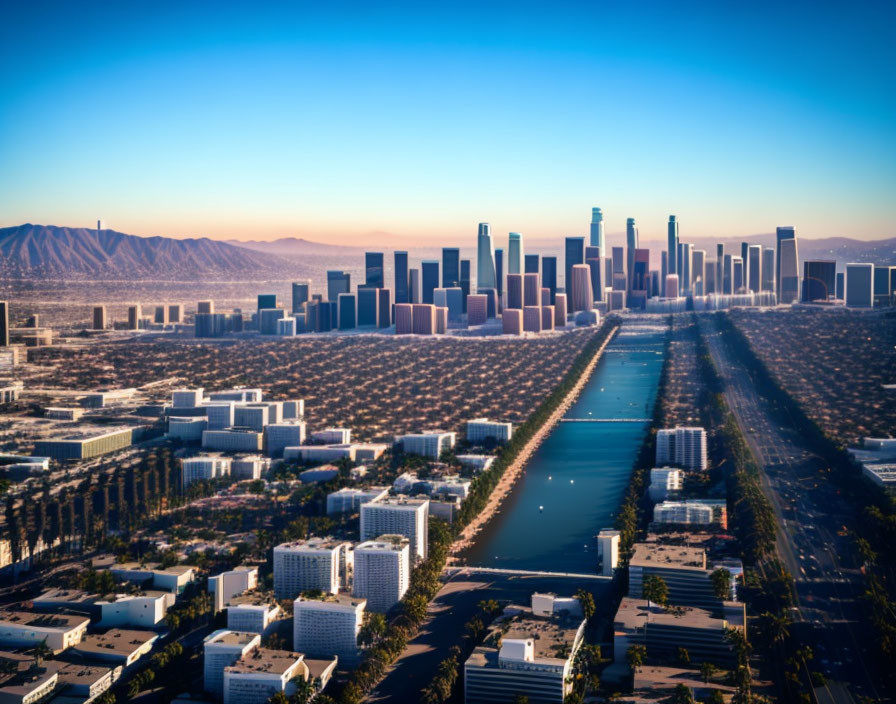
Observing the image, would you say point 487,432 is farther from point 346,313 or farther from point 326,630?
point 346,313

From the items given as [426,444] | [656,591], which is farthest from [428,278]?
[656,591]

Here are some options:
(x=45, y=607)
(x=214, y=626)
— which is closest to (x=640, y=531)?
(x=214, y=626)

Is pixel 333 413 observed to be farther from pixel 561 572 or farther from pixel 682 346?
pixel 682 346

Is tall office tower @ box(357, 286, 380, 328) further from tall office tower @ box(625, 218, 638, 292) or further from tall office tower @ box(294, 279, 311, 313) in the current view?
tall office tower @ box(625, 218, 638, 292)

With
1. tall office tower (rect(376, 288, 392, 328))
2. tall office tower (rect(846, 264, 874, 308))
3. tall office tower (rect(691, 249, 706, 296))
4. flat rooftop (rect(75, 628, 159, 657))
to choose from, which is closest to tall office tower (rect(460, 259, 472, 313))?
tall office tower (rect(376, 288, 392, 328))

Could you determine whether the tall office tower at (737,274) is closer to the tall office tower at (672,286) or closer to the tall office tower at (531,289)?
the tall office tower at (672,286)
